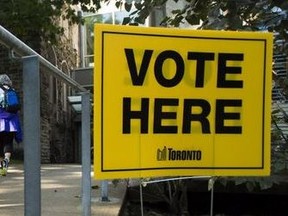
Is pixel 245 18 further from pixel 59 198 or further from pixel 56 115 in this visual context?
pixel 56 115

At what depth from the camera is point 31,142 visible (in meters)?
2.22

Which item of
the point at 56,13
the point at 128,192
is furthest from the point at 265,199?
the point at 56,13

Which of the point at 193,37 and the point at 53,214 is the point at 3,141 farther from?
the point at 193,37

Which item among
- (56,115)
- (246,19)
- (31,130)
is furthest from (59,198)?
(56,115)

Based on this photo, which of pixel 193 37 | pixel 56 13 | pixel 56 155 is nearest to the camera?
pixel 193 37

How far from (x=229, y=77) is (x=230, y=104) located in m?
0.11

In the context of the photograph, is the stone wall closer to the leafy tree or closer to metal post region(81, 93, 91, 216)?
metal post region(81, 93, 91, 216)

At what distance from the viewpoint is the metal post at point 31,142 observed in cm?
222

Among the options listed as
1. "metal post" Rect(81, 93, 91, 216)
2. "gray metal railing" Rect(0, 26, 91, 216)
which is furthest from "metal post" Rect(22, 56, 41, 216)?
"metal post" Rect(81, 93, 91, 216)

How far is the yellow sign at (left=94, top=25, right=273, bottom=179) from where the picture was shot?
2246 mm

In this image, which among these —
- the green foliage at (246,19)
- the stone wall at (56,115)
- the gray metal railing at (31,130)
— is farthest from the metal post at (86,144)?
the stone wall at (56,115)

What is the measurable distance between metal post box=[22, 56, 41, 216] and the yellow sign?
9.1 inches

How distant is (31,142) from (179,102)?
0.60 metres

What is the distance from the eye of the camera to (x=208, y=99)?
2.32 meters
